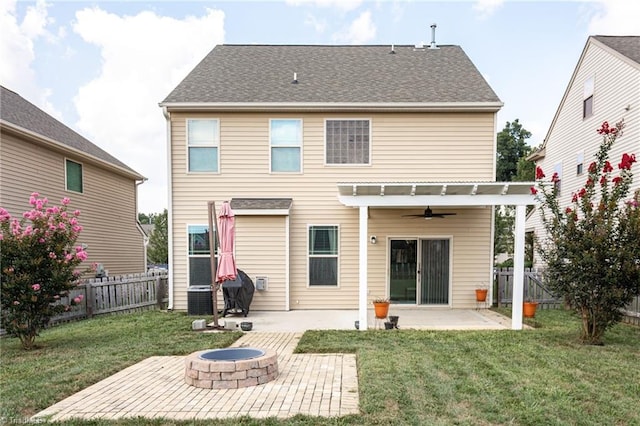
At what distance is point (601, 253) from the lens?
20.0 ft

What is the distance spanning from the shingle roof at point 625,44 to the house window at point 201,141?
1230 centimetres

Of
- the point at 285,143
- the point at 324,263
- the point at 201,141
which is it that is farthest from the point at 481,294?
the point at 201,141

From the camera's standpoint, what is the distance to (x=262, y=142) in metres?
9.83

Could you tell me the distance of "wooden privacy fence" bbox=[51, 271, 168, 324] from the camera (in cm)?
932

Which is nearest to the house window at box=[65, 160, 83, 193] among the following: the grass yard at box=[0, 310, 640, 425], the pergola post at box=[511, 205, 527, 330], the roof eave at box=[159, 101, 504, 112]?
the roof eave at box=[159, 101, 504, 112]

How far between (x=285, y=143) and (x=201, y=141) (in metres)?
2.25

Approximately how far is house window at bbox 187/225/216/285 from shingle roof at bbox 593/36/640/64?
13.4 metres

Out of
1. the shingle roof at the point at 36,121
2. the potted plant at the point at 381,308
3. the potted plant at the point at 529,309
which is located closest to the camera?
the potted plant at the point at 381,308

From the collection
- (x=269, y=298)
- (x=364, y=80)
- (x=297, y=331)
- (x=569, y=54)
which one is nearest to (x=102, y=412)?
(x=297, y=331)

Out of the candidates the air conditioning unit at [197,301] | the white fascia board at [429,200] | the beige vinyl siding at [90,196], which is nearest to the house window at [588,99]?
the white fascia board at [429,200]

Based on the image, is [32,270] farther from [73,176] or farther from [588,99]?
[588,99]

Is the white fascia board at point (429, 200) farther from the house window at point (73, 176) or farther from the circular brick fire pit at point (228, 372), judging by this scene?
the house window at point (73, 176)

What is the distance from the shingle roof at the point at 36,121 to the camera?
399 inches

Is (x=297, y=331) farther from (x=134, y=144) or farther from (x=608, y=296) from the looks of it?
(x=134, y=144)
